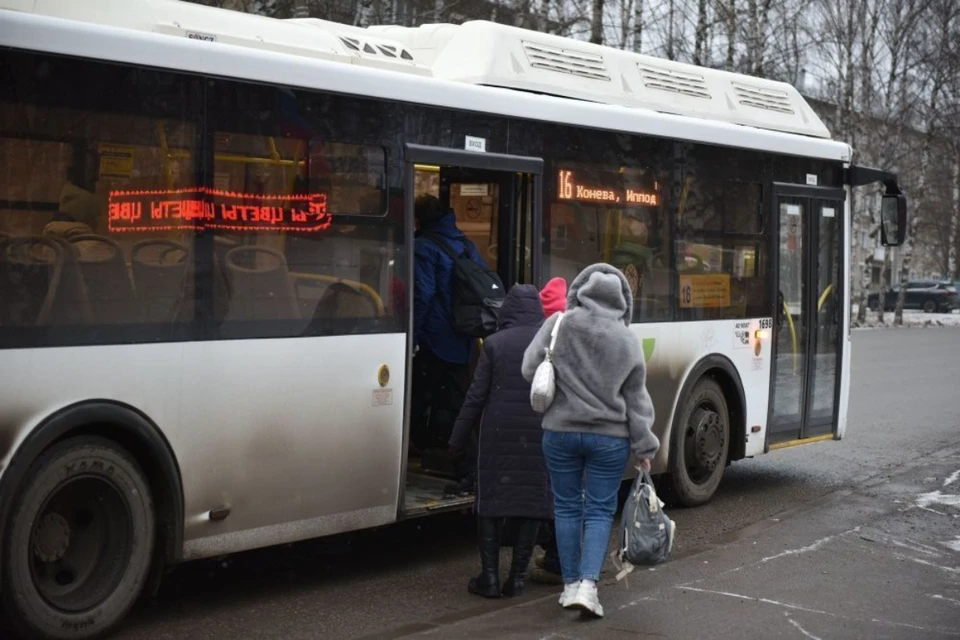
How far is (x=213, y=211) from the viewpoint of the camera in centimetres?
669

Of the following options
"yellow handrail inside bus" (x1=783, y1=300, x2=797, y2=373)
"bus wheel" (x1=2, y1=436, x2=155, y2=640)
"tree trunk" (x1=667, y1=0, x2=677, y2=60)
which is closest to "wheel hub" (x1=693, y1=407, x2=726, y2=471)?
"yellow handrail inside bus" (x1=783, y1=300, x2=797, y2=373)

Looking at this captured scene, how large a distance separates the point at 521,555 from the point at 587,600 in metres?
0.64

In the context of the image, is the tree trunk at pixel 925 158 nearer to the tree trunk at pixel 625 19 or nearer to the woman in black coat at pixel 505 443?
the tree trunk at pixel 625 19

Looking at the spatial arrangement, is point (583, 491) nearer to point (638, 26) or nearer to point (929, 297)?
point (638, 26)

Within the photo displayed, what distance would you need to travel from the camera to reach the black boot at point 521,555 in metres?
7.29

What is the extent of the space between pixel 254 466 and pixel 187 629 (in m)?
0.84

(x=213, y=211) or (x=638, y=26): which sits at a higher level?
(x=638, y=26)

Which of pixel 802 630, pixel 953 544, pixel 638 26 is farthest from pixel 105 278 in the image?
pixel 638 26

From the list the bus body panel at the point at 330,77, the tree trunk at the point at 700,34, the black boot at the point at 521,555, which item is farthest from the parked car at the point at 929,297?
the black boot at the point at 521,555

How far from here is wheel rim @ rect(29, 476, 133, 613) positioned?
6102mm

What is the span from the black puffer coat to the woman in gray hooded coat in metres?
0.20

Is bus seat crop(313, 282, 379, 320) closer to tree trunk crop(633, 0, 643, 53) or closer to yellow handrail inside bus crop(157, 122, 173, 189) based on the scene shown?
yellow handrail inside bus crop(157, 122, 173, 189)

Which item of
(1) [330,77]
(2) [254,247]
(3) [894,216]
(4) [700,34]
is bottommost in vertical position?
(2) [254,247]

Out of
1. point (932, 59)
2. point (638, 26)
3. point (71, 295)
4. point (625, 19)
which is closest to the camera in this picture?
point (71, 295)
